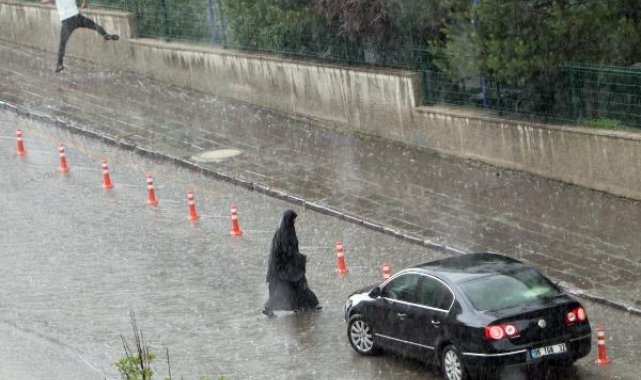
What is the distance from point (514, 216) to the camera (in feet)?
66.4

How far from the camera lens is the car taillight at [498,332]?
514 inches

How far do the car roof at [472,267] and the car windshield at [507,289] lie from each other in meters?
0.10

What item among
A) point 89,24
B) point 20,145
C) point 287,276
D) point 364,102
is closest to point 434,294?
point 287,276

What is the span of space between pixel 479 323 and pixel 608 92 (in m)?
9.42

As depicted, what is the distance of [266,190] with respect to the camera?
75.3 feet

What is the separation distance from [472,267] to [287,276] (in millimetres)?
3733

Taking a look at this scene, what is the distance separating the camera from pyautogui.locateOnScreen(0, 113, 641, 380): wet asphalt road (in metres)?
15.1

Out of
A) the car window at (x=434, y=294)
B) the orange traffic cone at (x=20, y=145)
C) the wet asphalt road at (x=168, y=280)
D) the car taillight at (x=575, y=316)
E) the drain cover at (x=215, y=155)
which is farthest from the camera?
the orange traffic cone at (x=20, y=145)

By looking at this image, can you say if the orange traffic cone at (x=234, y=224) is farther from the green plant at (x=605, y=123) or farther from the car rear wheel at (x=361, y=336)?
the green plant at (x=605, y=123)

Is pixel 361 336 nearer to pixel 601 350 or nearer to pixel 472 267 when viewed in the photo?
pixel 472 267

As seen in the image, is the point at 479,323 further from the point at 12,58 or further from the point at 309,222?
the point at 12,58

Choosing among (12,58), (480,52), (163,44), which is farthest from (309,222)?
(12,58)

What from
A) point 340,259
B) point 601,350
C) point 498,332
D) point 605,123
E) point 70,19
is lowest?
point 601,350

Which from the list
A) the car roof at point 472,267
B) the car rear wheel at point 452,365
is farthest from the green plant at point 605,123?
the car rear wheel at point 452,365
